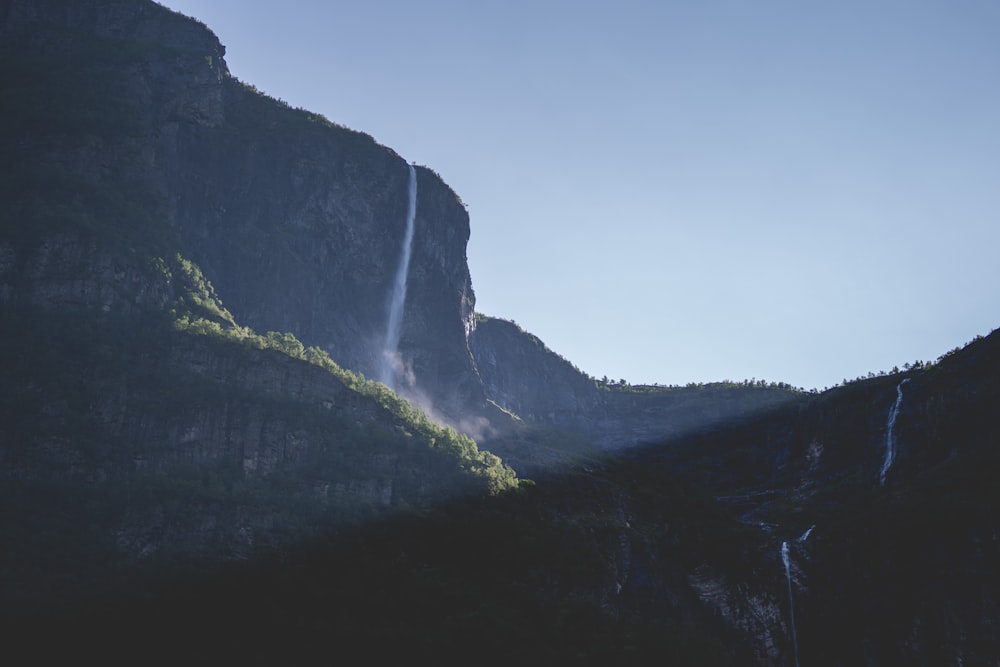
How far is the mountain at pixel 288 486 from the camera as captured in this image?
358ft

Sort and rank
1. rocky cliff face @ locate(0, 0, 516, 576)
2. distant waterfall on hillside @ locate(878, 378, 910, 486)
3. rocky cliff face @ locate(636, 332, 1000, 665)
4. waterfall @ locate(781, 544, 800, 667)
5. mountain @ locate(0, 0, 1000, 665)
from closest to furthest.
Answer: mountain @ locate(0, 0, 1000, 665) → rocky cliff face @ locate(0, 0, 516, 576) → rocky cliff face @ locate(636, 332, 1000, 665) → waterfall @ locate(781, 544, 800, 667) → distant waterfall on hillside @ locate(878, 378, 910, 486)

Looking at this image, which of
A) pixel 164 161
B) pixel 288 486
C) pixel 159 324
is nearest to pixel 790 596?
pixel 288 486

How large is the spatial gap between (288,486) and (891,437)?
10651cm

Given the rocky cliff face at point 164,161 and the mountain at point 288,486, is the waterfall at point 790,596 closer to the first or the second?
the mountain at point 288,486

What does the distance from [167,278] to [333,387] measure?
3007 cm

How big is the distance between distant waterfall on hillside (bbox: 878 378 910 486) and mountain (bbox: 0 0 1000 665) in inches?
30.2

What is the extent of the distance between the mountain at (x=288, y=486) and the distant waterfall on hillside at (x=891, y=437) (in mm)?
768

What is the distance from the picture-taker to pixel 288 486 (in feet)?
414

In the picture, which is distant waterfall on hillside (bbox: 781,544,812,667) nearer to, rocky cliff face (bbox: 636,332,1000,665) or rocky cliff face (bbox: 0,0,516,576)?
rocky cliff face (bbox: 636,332,1000,665)

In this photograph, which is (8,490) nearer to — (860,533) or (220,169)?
(220,169)

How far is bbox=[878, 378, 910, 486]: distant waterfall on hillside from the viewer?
171 meters

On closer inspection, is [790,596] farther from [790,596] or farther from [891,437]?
[891,437]

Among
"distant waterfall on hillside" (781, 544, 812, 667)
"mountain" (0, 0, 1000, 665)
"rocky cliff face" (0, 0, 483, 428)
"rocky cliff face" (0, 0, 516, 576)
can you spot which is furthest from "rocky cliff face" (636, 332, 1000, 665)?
"rocky cliff face" (0, 0, 483, 428)

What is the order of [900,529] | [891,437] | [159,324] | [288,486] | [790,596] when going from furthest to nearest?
[891,437]
[900,529]
[790,596]
[159,324]
[288,486]
